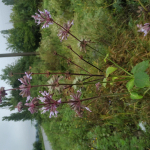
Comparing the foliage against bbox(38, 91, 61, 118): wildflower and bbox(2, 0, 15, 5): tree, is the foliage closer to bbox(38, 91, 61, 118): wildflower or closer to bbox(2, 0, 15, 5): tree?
bbox(2, 0, 15, 5): tree

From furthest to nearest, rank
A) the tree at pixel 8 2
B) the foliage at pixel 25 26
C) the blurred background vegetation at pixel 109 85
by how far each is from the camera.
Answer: the tree at pixel 8 2
the foliage at pixel 25 26
the blurred background vegetation at pixel 109 85

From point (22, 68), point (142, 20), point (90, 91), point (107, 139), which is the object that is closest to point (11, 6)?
point (22, 68)

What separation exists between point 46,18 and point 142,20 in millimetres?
1269

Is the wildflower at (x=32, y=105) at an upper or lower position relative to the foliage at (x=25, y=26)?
lower

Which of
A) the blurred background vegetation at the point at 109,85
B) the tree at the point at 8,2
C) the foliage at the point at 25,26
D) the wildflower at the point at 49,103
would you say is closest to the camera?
the wildflower at the point at 49,103

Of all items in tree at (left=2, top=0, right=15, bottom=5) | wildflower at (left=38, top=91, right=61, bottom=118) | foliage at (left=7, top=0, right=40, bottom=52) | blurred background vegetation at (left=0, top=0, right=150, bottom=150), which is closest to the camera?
wildflower at (left=38, top=91, right=61, bottom=118)

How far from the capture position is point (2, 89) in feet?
2.86

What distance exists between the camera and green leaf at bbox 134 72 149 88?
0.74 m

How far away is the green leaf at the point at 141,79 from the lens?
0.74 m

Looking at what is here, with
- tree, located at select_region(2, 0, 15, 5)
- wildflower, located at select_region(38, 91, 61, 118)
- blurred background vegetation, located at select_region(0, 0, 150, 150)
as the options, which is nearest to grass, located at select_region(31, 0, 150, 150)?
blurred background vegetation, located at select_region(0, 0, 150, 150)

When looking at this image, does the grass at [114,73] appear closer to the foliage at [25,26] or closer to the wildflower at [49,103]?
the wildflower at [49,103]

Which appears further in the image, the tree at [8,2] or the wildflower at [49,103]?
the tree at [8,2]

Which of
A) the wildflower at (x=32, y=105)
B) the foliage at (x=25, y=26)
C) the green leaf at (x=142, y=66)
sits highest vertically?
the foliage at (x=25, y=26)

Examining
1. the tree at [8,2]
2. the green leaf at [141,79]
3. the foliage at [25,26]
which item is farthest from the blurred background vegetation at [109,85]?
the tree at [8,2]
